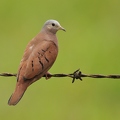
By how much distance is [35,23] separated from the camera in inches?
733

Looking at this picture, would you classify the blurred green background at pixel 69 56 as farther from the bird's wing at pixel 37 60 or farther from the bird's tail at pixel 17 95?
the bird's tail at pixel 17 95

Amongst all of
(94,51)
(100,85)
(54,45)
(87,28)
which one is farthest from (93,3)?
(54,45)

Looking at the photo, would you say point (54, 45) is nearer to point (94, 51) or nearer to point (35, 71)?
point (35, 71)

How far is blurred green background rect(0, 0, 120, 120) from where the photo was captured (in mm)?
13578

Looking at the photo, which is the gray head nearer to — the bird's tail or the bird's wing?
the bird's wing

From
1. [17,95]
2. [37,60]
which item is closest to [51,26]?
[37,60]

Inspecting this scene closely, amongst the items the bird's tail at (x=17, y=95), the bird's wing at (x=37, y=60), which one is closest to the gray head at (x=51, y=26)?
the bird's wing at (x=37, y=60)

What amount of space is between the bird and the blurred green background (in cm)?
437

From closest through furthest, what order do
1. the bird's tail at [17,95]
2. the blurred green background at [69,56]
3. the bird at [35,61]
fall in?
the bird's tail at [17,95] → the bird at [35,61] → the blurred green background at [69,56]

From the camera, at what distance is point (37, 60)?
8531mm

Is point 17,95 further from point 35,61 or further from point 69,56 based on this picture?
point 69,56

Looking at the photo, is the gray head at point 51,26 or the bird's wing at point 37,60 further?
the gray head at point 51,26

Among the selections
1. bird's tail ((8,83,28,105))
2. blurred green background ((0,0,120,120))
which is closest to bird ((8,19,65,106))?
bird's tail ((8,83,28,105))

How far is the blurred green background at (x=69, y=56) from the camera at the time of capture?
13.6 m
